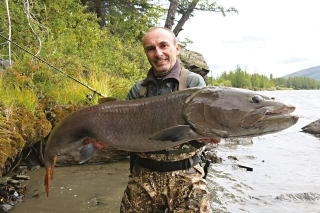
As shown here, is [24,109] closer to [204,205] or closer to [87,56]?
[204,205]

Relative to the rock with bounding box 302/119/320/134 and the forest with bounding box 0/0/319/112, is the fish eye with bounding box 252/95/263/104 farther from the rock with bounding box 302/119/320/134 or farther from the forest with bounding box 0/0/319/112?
Answer: the rock with bounding box 302/119/320/134

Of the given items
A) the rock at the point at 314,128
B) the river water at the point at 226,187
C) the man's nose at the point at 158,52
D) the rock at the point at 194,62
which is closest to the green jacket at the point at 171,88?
the man's nose at the point at 158,52

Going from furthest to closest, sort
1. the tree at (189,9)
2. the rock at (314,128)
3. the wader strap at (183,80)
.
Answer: the tree at (189,9) < the rock at (314,128) < the wader strap at (183,80)

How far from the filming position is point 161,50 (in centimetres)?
339

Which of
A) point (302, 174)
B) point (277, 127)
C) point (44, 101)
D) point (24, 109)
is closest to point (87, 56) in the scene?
point (44, 101)

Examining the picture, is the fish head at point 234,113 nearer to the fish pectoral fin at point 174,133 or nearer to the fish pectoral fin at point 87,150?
the fish pectoral fin at point 174,133

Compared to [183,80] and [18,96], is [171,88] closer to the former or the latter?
[183,80]

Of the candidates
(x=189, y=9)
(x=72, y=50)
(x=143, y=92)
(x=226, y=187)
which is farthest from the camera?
(x=189, y=9)

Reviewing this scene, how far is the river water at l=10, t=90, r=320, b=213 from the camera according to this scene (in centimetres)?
547

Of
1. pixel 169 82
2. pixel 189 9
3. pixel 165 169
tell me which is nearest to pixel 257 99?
pixel 169 82

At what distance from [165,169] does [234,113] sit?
95 centimetres

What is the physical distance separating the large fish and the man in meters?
0.39

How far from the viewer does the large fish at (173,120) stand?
258cm

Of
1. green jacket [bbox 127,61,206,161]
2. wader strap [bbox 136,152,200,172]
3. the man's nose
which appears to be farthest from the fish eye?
the man's nose
